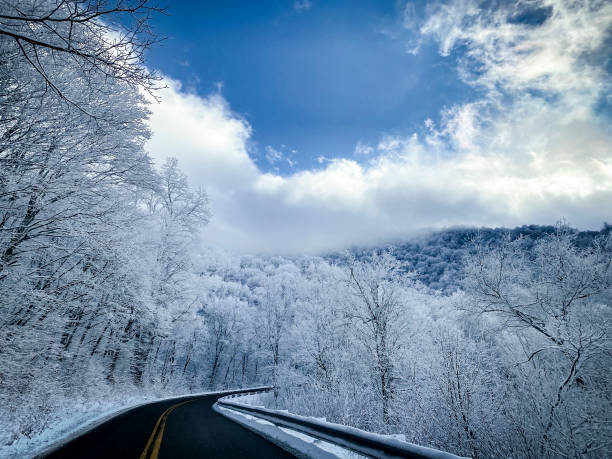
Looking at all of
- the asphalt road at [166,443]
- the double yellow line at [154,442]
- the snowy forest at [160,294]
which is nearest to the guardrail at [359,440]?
the asphalt road at [166,443]

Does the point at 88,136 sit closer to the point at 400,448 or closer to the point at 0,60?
the point at 0,60

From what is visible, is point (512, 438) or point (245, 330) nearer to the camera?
point (512, 438)

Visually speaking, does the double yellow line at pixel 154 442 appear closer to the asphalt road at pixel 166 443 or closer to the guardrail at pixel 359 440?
the asphalt road at pixel 166 443

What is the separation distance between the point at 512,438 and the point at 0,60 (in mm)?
11988

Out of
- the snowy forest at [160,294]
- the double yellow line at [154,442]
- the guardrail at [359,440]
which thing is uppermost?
the snowy forest at [160,294]

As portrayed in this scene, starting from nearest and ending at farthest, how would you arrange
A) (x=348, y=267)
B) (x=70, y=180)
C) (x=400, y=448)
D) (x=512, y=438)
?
(x=400, y=448) → (x=512, y=438) → (x=70, y=180) → (x=348, y=267)

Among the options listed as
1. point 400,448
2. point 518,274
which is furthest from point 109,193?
point 518,274

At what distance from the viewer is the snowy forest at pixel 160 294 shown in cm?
510

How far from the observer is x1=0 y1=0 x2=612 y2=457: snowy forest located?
201 inches

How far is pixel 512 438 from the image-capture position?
4.35 metres

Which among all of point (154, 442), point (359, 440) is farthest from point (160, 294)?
point (359, 440)

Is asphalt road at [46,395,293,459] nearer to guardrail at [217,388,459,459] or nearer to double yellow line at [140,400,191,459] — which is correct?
double yellow line at [140,400,191,459]

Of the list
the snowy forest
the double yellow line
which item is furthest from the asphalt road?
the snowy forest

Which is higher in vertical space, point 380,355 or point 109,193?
point 109,193
